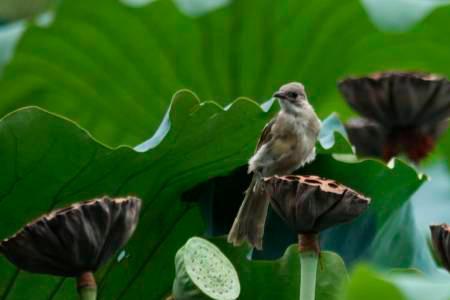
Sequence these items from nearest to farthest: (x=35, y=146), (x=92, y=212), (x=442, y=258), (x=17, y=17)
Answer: (x=92, y=212) < (x=442, y=258) < (x=35, y=146) < (x=17, y=17)

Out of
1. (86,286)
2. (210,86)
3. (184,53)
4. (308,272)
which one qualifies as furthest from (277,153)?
(184,53)

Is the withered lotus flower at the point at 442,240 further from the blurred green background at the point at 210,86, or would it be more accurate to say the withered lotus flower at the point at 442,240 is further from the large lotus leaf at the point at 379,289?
the blurred green background at the point at 210,86

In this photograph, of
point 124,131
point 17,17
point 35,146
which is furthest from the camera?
point 17,17

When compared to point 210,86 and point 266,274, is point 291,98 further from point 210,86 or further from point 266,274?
point 210,86

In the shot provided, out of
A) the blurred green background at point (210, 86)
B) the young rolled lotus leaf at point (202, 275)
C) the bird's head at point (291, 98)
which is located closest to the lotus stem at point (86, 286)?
the young rolled lotus leaf at point (202, 275)

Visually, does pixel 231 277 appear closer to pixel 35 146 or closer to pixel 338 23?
pixel 35 146

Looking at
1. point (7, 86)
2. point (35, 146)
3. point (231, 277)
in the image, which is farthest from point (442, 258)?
point (7, 86)

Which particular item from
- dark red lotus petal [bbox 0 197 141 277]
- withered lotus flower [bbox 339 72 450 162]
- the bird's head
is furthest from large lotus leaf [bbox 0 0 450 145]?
dark red lotus petal [bbox 0 197 141 277]
